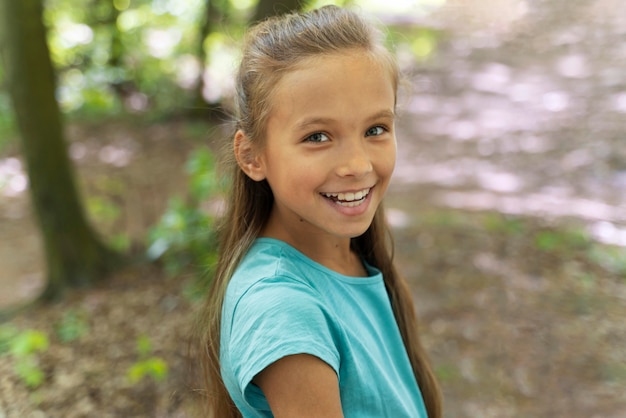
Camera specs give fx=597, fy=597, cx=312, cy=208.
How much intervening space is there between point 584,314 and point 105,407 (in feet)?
10.1

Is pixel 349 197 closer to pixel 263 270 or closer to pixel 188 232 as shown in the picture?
pixel 263 270

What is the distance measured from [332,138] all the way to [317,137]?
3 cm

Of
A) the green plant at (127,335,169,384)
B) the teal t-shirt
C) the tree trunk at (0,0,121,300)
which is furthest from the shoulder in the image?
the tree trunk at (0,0,121,300)

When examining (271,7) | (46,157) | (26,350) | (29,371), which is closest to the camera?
(29,371)

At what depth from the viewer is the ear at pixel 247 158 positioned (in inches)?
58.9

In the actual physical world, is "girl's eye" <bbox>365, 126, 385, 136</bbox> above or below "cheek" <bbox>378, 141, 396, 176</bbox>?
above

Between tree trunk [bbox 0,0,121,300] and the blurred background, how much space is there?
13mm

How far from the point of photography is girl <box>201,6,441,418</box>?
1164mm

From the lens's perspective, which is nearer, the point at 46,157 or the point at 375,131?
the point at 375,131

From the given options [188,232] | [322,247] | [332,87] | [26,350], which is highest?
[332,87]

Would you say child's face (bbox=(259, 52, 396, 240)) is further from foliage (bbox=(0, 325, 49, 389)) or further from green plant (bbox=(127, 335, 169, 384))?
foliage (bbox=(0, 325, 49, 389))

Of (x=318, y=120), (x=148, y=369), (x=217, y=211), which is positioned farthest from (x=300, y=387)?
(x=148, y=369)

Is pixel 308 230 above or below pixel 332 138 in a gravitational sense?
below

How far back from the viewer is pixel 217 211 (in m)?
2.21
